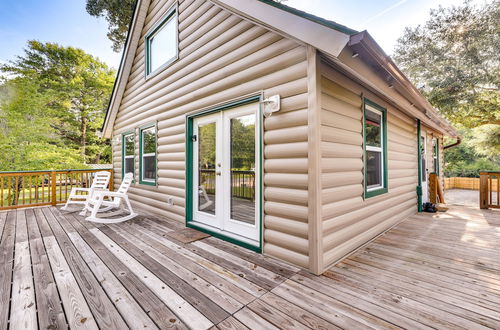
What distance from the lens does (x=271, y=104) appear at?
2.39 m

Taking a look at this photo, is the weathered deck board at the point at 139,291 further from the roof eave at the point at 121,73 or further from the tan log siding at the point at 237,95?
the roof eave at the point at 121,73

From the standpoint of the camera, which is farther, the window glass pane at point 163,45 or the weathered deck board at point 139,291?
the window glass pane at point 163,45

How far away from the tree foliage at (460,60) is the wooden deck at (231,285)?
25.4 feet

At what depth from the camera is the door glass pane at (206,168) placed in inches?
132

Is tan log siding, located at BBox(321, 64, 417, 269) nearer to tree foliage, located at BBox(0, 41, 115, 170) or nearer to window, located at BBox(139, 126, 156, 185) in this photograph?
window, located at BBox(139, 126, 156, 185)

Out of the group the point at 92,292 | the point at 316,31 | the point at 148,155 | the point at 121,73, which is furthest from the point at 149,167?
the point at 316,31

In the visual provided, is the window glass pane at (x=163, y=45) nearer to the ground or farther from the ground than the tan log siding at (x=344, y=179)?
farther from the ground

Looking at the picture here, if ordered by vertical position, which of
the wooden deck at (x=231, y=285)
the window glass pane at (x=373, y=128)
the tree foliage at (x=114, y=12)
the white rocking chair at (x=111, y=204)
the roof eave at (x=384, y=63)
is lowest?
the wooden deck at (x=231, y=285)

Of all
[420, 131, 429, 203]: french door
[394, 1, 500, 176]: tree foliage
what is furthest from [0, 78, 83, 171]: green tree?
[394, 1, 500, 176]: tree foliage

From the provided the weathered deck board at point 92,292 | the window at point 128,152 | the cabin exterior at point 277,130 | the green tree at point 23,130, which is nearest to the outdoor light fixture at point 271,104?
the cabin exterior at point 277,130

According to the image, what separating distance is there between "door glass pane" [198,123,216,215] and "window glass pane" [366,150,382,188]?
7.56 feet

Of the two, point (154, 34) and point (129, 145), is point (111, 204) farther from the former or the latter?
point (154, 34)

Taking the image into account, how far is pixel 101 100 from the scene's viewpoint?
12789 mm

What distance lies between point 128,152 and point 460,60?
39.5 ft
